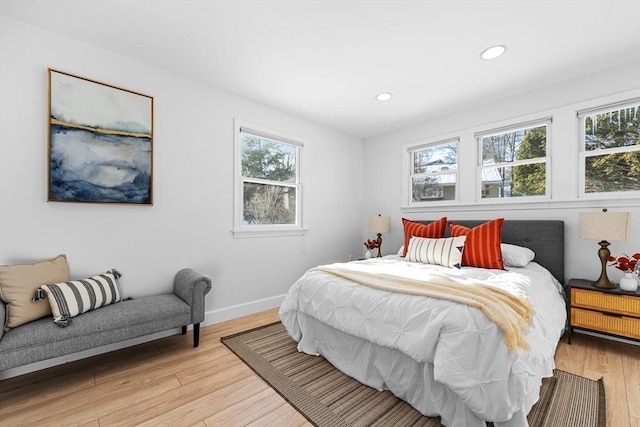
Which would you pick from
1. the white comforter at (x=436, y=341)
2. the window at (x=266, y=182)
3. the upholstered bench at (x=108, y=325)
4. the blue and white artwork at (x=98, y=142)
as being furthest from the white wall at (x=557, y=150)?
the blue and white artwork at (x=98, y=142)

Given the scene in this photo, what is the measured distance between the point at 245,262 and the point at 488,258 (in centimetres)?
256

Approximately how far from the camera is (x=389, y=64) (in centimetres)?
259

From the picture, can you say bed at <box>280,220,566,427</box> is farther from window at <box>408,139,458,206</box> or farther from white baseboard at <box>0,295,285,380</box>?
window at <box>408,139,458,206</box>

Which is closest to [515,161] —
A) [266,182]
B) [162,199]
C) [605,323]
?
[605,323]

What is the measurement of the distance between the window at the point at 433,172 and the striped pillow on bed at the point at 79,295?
12.1 ft

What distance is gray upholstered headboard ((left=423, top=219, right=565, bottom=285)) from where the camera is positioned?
279 cm

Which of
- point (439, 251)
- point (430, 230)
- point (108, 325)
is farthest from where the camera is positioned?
point (430, 230)

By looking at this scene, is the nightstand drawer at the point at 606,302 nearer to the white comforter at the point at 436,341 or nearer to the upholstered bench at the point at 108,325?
the white comforter at the point at 436,341

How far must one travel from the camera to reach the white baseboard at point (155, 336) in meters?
2.05

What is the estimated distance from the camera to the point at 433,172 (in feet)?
13.1

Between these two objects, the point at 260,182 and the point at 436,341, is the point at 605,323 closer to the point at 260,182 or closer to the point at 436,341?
the point at 436,341

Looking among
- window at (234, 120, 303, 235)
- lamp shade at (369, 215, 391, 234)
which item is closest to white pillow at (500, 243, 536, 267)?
lamp shade at (369, 215, 391, 234)

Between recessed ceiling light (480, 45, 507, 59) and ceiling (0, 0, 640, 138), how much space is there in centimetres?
5

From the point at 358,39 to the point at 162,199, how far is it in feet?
7.46
